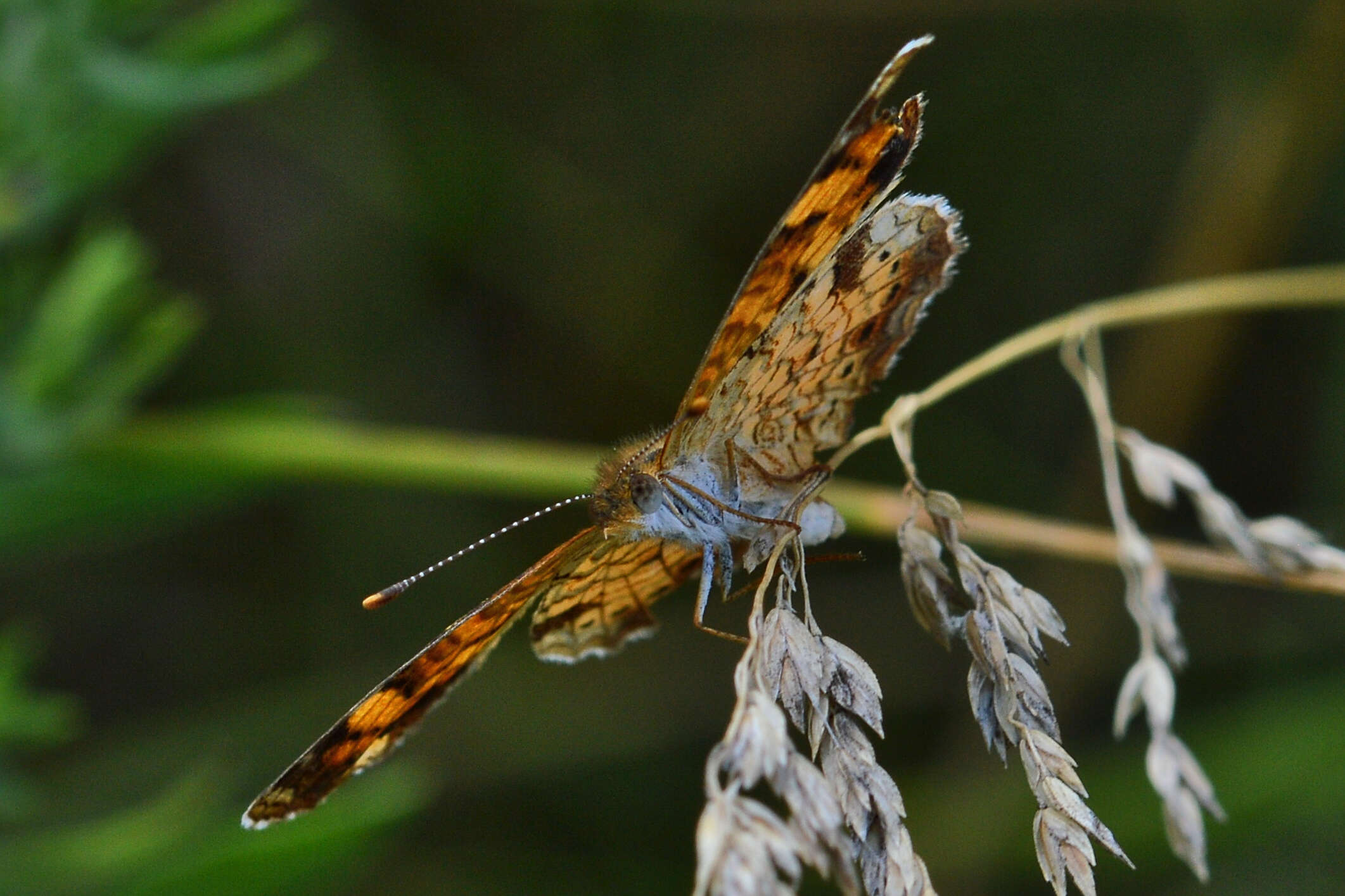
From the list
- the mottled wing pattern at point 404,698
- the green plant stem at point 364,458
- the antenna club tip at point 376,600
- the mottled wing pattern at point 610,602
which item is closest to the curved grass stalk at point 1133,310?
the green plant stem at point 364,458

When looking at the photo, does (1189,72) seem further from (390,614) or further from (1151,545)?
(390,614)

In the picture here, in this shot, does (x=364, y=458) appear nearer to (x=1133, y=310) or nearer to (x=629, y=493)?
(x=629, y=493)

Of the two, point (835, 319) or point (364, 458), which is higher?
point (364, 458)

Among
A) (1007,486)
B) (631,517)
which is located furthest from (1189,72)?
(631,517)

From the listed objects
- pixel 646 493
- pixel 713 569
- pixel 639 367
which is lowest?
pixel 713 569

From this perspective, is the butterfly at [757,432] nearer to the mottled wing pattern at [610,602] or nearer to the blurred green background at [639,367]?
the mottled wing pattern at [610,602]

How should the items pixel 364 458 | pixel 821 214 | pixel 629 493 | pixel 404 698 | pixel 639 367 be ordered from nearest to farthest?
pixel 821 214, pixel 404 698, pixel 629 493, pixel 364 458, pixel 639 367

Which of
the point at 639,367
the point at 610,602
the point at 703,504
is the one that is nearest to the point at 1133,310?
the point at 703,504
